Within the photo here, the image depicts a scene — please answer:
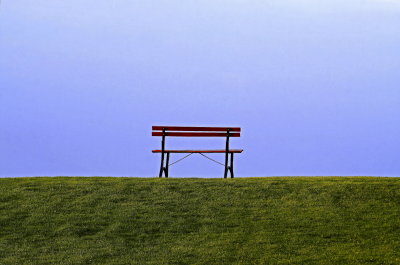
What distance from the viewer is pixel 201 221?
465 inches

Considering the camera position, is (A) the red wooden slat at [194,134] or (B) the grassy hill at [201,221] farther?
(A) the red wooden slat at [194,134]

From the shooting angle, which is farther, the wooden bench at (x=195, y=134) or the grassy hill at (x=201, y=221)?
the wooden bench at (x=195, y=134)

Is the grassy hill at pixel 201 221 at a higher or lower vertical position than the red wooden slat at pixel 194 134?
lower

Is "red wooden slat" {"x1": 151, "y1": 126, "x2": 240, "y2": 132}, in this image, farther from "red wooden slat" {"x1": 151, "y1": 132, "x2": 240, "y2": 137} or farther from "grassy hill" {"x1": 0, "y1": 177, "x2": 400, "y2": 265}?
"grassy hill" {"x1": 0, "y1": 177, "x2": 400, "y2": 265}

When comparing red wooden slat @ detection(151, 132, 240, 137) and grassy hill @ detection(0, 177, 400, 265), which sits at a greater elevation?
red wooden slat @ detection(151, 132, 240, 137)

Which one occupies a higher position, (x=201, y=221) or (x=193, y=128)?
(x=193, y=128)

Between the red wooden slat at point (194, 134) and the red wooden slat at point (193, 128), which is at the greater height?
the red wooden slat at point (193, 128)

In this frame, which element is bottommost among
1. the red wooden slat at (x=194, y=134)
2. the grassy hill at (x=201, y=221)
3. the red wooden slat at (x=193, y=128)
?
the grassy hill at (x=201, y=221)

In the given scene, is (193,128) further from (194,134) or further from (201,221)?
(201,221)

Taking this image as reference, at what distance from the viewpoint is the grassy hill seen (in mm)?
10234

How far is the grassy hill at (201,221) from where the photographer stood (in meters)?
10.2

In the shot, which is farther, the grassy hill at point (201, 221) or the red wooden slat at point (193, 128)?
the red wooden slat at point (193, 128)

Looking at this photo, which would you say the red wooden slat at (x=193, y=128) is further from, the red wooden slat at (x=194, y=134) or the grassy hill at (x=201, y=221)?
the grassy hill at (x=201, y=221)

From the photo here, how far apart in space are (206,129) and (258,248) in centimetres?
711
